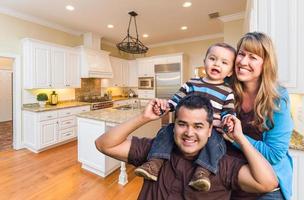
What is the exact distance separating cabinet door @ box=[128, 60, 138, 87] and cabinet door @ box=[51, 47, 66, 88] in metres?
2.65

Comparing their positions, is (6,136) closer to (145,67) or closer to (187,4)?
(145,67)

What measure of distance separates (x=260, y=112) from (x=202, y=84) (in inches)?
13.5

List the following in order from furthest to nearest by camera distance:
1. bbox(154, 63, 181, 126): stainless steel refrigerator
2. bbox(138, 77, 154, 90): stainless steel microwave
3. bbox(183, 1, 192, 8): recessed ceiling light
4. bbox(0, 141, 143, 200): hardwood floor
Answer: bbox(138, 77, 154, 90): stainless steel microwave, bbox(154, 63, 181, 126): stainless steel refrigerator, bbox(183, 1, 192, 8): recessed ceiling light, bbox(0, 141, 143, 200): hardwood floor

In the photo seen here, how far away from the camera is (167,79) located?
17.8ft

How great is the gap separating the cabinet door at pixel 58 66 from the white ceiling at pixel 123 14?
0.73m

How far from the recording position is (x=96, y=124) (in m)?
2.69

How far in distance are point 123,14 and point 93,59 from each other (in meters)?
1.76

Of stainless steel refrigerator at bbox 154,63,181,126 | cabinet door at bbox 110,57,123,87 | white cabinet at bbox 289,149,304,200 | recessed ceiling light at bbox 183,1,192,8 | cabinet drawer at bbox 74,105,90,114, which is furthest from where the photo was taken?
cabinet door at bbox 110,57,123,87

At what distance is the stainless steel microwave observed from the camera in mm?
5836

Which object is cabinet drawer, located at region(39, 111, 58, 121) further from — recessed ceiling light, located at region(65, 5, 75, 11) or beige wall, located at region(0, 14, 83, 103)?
recessed ceiling light, located at region(65, 5, 75, 11)

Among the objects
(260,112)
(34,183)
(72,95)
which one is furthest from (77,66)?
(260,112)

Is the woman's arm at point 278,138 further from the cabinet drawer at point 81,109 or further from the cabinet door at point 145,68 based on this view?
the cabinet door at point 145,68

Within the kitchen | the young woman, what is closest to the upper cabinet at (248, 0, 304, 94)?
the kitchen

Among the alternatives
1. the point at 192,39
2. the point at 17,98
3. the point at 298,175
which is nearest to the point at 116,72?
the point at 192,39
